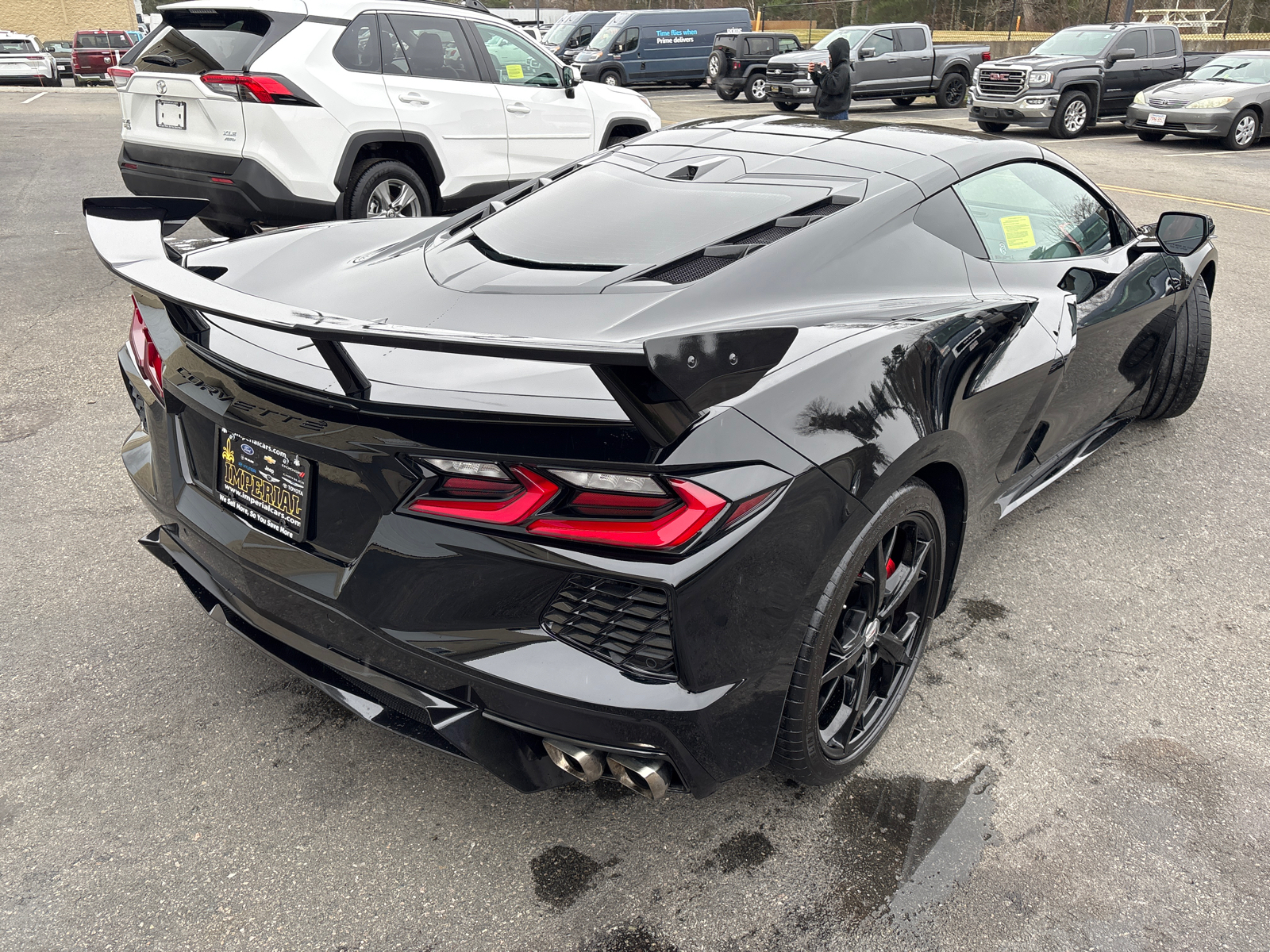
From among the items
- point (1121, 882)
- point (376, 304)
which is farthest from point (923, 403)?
point (376, 304)

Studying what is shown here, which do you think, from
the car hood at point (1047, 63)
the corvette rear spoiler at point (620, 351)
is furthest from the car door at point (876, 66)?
the corvette rear spoiler at point (620, 351)

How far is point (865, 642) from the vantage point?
233 centimetres

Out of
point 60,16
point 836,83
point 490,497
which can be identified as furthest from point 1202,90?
point 60,16

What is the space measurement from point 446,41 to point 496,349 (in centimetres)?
669

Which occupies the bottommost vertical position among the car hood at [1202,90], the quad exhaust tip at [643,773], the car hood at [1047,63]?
the quad exhaust tip at [643,773]

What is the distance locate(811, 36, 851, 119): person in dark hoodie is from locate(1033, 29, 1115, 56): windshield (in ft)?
23.5

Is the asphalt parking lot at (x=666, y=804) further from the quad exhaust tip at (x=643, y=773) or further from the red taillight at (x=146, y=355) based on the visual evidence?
the red taillight at (x=146, y=355)

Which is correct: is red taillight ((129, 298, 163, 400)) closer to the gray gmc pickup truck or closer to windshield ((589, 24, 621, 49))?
the gray gmc pickup truck

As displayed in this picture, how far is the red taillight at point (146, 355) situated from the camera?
238 cm

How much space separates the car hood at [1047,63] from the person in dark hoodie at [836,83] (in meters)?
5.69

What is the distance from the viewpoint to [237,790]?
7.66ft

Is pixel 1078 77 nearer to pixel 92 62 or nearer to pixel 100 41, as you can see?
pixel 92 62

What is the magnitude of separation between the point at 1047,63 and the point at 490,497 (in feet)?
57.7

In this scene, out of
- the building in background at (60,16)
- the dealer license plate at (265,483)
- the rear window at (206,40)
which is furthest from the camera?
the building in background at (60,16)
